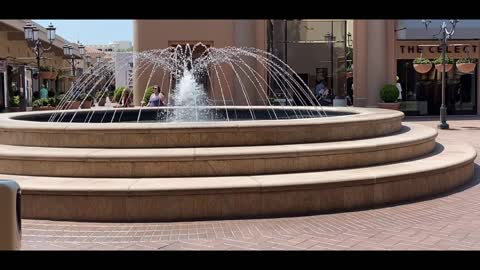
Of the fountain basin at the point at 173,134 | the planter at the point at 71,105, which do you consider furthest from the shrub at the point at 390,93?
the fountain basin at the point at 173,134

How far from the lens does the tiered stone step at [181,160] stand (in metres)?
7.92

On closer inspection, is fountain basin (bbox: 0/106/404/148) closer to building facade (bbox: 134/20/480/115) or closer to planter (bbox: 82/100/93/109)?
A: planter (bbox: 82/100/93/109)

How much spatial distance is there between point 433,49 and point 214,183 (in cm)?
2433

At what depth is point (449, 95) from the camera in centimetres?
3000

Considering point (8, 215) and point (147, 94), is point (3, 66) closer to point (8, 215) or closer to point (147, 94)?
point (147, 94)

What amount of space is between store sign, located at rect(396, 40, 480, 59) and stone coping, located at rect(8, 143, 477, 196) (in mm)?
21540

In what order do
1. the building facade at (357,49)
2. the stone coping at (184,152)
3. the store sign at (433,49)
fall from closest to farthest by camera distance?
the stone coping at (184,152) < the building facade at (357,49) < the store sign at (433,49)

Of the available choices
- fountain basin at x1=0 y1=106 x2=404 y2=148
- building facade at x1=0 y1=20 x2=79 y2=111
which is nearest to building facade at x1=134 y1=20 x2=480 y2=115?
building facade at x1=0 y1=20 x2=79 y2=111

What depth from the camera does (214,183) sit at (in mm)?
7457

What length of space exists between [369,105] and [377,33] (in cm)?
364

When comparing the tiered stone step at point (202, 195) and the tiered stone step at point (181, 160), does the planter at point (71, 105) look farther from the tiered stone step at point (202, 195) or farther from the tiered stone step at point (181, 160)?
the tiered stone step at point (202, 195)
